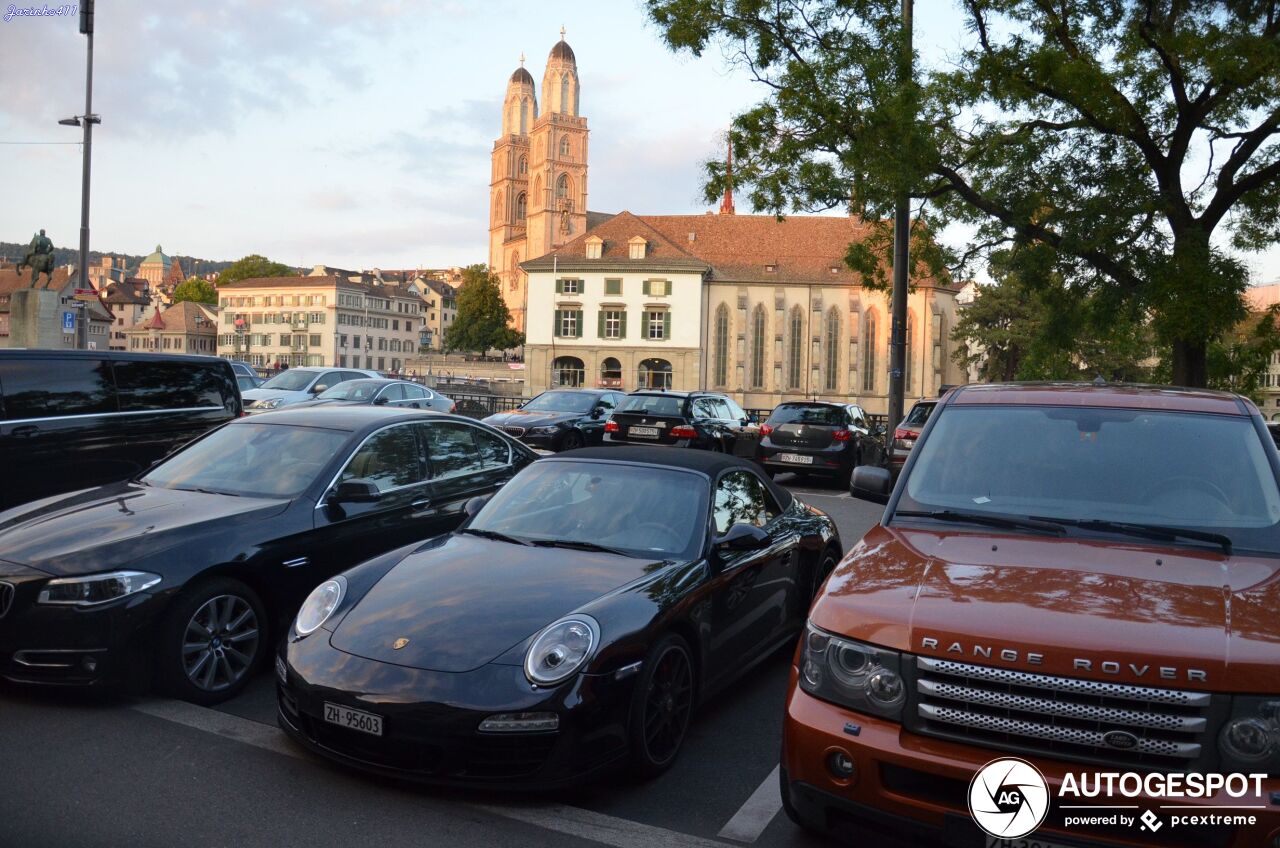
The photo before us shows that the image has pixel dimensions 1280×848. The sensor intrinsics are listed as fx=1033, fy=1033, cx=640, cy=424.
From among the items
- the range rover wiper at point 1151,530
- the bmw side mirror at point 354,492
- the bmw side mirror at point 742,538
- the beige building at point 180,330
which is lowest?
the bmw side mirror at point 742,538

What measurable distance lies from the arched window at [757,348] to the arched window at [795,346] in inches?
89.5

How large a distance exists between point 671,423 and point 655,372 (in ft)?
209

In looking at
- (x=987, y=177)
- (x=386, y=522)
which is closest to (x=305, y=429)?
(x=386, y=522)

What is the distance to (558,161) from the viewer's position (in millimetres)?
127688

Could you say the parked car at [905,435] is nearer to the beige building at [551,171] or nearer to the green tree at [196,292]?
the beige building at [551,171]

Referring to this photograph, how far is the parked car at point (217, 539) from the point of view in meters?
5.10

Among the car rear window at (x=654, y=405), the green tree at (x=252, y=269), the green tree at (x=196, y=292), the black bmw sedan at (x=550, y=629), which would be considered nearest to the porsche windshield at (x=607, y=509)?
the black bmw sedan at (x=550, y=629)

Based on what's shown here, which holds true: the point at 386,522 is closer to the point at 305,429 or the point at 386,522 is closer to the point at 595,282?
the point at 305,429

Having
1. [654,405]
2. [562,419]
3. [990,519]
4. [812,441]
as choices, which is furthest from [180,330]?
[990,519]

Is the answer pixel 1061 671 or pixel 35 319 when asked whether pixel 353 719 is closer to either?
pixel 1061 671

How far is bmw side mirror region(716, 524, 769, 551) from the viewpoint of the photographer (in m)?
5.30

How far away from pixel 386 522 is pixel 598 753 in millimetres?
3061

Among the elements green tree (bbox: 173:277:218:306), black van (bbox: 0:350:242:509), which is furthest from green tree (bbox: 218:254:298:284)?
black van (bbox: 0:350:242:509)

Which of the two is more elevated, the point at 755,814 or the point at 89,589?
the point at 89,589
